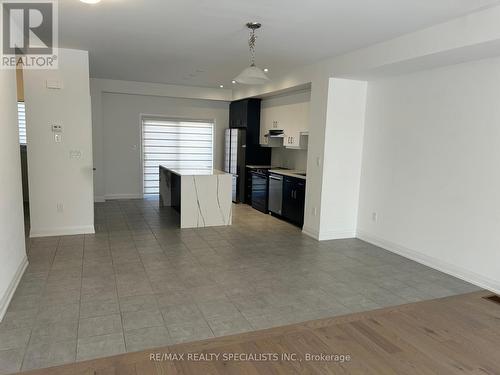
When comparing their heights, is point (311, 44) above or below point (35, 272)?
above

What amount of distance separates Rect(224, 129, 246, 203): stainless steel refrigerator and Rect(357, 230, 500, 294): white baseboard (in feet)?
11.0

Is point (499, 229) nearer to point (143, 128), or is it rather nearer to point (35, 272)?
point (35, 272)

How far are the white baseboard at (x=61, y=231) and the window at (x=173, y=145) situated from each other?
10.9 feet

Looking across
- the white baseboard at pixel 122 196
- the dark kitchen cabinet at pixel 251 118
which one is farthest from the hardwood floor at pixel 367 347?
the white baseboard at pixel 122 196

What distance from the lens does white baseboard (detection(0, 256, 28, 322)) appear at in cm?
292

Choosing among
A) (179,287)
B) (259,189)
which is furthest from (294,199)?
(179,287)

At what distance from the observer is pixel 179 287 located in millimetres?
3592

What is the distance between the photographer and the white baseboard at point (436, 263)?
12.4ft

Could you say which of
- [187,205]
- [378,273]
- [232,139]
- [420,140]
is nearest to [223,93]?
[232,139]

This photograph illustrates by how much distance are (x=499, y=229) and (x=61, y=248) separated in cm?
502

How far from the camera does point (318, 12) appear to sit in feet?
10.8

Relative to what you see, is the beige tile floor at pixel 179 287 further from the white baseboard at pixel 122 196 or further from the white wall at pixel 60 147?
the white baseboard at pixel 122 196

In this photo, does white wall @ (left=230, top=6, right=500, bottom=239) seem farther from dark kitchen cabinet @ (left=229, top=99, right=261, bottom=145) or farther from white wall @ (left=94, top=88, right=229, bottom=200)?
white wall @ (left=94, top=88, right=229, bottom=200)

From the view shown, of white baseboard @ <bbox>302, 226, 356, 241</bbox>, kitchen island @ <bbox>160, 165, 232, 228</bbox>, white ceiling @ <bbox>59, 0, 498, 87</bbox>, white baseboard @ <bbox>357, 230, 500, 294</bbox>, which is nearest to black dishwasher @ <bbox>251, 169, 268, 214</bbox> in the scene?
kitchen island @ <bbox>160, 165, 232, 228</bbox>
